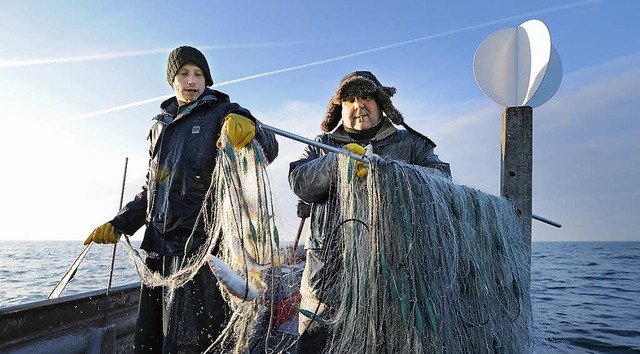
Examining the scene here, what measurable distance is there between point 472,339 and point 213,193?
1.84 metres

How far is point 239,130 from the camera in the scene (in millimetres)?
2096

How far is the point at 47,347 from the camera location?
307 centimetres

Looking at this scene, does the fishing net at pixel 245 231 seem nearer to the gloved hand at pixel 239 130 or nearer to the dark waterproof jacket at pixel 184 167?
the gloved hand at pixel 239 130

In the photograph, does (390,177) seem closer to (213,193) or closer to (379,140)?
(379,140)

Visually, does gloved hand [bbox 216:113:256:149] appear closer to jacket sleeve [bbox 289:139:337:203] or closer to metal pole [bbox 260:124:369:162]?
metal pole [bbox 260:124:369:162]

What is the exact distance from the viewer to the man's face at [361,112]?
284 centimetres

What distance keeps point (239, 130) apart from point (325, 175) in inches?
23.1

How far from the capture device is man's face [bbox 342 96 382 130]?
284cm

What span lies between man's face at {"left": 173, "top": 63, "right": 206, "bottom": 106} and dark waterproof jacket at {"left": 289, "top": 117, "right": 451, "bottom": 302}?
2.72 ft

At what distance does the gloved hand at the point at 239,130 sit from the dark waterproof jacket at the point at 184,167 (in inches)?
4.7

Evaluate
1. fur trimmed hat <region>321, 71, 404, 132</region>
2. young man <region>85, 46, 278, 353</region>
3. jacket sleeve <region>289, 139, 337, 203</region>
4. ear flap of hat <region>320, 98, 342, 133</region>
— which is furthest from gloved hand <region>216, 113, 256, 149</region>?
ear flap of hat <region>320, 98, 342, 133</region>

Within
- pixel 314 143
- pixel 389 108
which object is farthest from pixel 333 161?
pixel 389 108

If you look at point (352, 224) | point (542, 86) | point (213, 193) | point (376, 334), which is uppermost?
point (542, 86)

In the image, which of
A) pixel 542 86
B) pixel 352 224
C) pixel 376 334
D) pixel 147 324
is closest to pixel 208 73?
pixel 352 224
